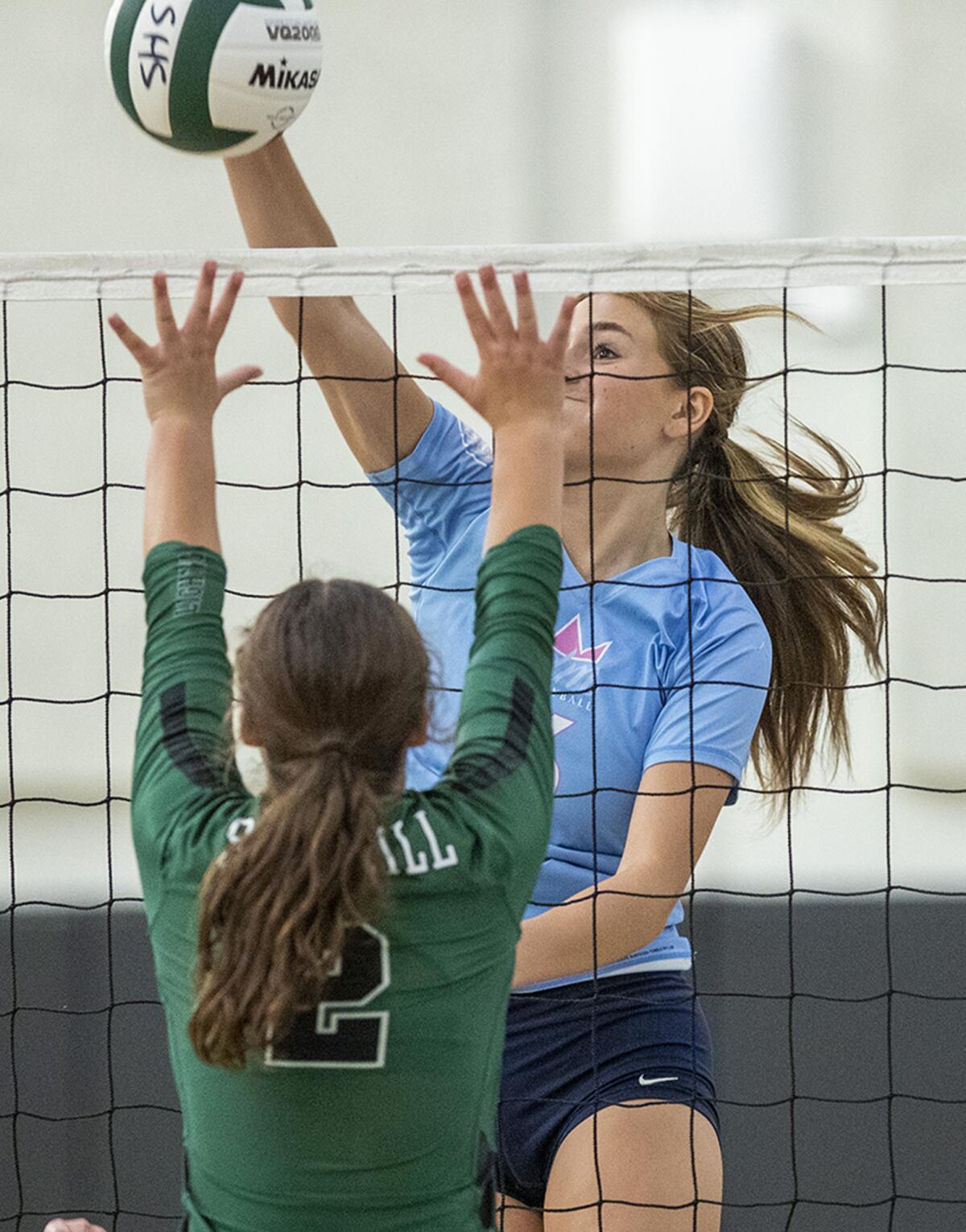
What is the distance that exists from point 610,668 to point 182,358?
80 centimetres

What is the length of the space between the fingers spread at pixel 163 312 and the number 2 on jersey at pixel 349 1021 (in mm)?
599

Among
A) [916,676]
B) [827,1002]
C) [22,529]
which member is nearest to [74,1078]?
[22,529]

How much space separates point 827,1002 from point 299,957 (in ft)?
10.4

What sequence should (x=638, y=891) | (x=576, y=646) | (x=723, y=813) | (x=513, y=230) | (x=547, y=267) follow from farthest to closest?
(x=513, y=230), (x=723, y=813), (x=576, y=646), (x=547, y=267), (x=638, y=891)

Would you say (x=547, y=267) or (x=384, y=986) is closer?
(x=384, y=986)

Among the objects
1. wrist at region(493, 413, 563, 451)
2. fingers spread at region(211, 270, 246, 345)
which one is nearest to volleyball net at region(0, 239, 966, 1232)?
fingers spread at region(211, 270, 246, 345)

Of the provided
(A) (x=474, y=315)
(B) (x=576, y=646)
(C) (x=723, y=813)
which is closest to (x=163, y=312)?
(A) (x=474, y=315)

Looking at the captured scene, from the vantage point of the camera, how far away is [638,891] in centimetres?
188

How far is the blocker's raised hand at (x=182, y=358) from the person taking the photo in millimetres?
Answer: 1467

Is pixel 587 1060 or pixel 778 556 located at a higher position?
pixel 778 556

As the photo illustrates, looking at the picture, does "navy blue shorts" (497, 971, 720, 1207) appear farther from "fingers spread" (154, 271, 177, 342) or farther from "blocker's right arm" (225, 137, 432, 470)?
"fingers spread" (154, 271, 177, 342)

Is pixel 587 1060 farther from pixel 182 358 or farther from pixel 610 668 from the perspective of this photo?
pixel 182 358

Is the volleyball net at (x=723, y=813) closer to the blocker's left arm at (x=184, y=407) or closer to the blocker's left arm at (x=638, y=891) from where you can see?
the blocker's left arm at (x=638, y=891)

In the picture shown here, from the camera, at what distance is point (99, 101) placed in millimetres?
4684
